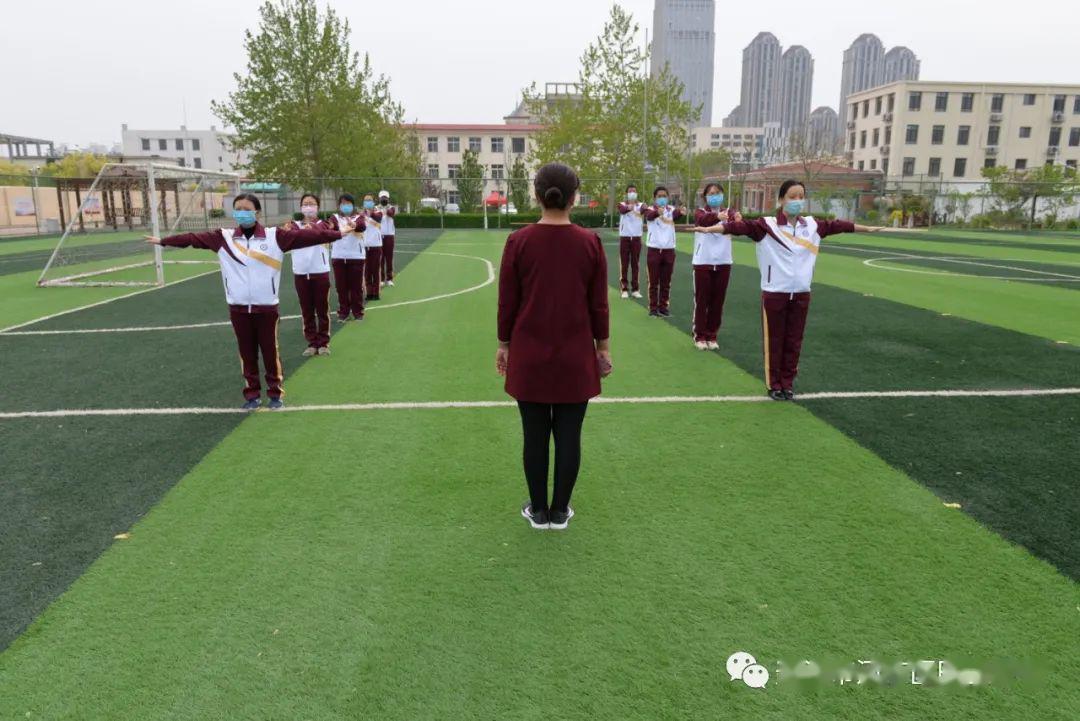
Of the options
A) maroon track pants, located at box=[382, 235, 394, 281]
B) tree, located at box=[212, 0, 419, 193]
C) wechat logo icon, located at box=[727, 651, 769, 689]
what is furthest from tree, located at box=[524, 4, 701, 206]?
wechat logo icon, located at box=[727, 651, 769, 689]

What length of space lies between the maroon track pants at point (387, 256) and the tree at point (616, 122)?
96.8 feet

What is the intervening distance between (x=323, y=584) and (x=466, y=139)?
94.7m

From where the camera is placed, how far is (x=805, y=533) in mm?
4438

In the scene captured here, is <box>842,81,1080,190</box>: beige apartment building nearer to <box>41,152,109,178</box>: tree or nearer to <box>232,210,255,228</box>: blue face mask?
<box>41,152,109,178</box>: tree

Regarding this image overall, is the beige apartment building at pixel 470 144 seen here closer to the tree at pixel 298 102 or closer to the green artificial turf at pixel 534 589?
the tree at pixel 298 102

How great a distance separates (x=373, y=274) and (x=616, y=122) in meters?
33.9

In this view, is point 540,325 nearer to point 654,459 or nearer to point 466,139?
point 654,459

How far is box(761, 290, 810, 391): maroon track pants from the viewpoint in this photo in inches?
284

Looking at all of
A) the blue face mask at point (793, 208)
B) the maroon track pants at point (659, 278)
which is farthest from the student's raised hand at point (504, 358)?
the maroon track pants at point (659, 278)

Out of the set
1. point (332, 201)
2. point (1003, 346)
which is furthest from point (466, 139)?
point (1003, 346)

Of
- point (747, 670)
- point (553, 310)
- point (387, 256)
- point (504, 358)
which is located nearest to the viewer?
point (747, 670)

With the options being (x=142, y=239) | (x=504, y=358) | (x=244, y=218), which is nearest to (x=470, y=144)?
(x=142, y=239)

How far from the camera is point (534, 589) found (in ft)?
12.6

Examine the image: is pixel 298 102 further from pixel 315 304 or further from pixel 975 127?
pixel 975 127
